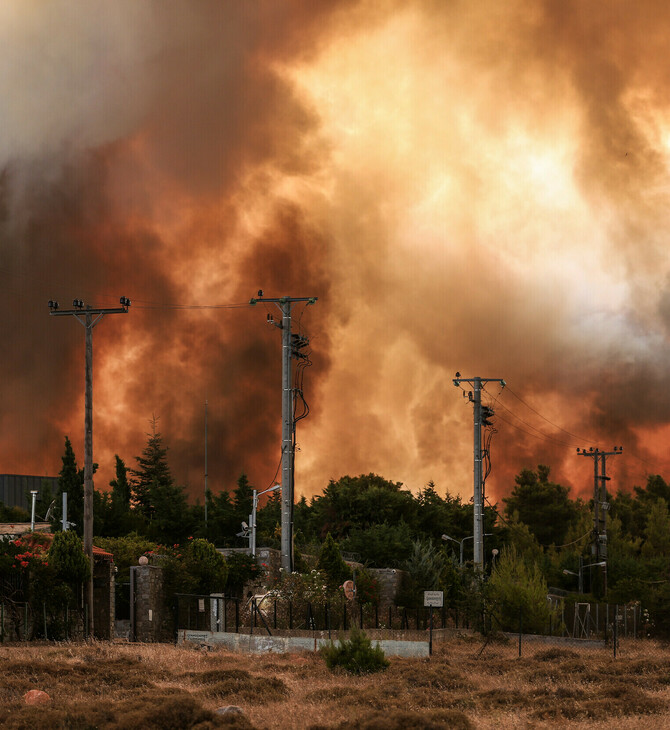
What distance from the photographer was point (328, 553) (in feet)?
157

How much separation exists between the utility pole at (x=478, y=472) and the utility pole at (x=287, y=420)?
36.1 feet

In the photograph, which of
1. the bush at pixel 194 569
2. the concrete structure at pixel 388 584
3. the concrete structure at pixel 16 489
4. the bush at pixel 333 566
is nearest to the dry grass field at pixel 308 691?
the bush at pixel 194 569

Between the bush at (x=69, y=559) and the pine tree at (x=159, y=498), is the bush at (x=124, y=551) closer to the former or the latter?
the bush at (x=69, y=559)

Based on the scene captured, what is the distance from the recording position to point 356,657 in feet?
101

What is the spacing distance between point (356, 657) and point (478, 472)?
86.5ft

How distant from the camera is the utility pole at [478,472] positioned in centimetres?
5431

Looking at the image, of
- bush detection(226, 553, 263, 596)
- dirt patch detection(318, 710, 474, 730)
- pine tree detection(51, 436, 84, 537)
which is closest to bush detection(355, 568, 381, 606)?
bush detection(226, 553, 263, 596)

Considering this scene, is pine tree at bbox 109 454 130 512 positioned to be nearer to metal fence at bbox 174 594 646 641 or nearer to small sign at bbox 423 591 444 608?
metal fence at bbox 174 594 646 641

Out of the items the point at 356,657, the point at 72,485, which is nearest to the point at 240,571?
the point at 356,657

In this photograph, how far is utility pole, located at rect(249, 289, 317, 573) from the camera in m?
45.2

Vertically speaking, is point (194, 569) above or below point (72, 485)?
below

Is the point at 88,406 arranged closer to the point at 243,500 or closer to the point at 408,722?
the point at 408,722

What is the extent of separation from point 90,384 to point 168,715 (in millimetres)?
22166

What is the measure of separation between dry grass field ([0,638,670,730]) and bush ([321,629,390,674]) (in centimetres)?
53
